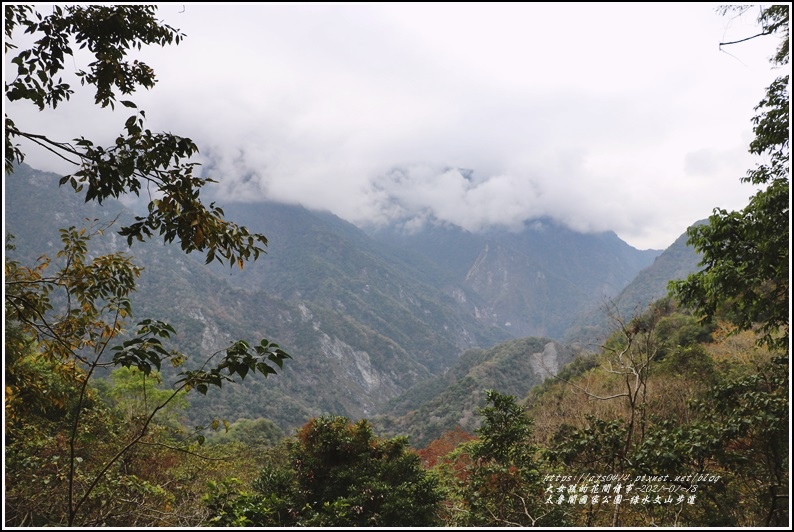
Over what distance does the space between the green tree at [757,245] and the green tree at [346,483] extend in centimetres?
473

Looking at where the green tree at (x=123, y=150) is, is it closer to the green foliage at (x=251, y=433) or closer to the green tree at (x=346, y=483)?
the green tree at (x=346, y=483)

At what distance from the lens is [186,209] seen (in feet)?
8.21

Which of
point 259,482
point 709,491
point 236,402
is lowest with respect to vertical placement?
point 236,402

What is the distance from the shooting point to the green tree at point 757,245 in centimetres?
366

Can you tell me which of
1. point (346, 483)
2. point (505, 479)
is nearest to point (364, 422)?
point (346, 483)

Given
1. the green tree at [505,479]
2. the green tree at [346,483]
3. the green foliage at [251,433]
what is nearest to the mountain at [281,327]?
the green foliage at [251,433]

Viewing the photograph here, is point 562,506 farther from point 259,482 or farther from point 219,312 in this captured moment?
point 219,312

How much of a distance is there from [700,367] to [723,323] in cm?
751

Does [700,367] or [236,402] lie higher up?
[700,367]

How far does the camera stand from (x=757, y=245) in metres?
3.79

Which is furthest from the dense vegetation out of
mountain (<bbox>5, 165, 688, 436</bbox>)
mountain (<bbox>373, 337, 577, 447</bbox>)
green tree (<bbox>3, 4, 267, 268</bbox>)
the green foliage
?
mountain (<bbox>5, 165, 688, 436</bbox>)

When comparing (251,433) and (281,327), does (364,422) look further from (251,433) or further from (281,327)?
(281,327)

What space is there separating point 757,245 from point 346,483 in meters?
6.54

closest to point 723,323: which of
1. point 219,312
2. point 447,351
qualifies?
point 219,312
